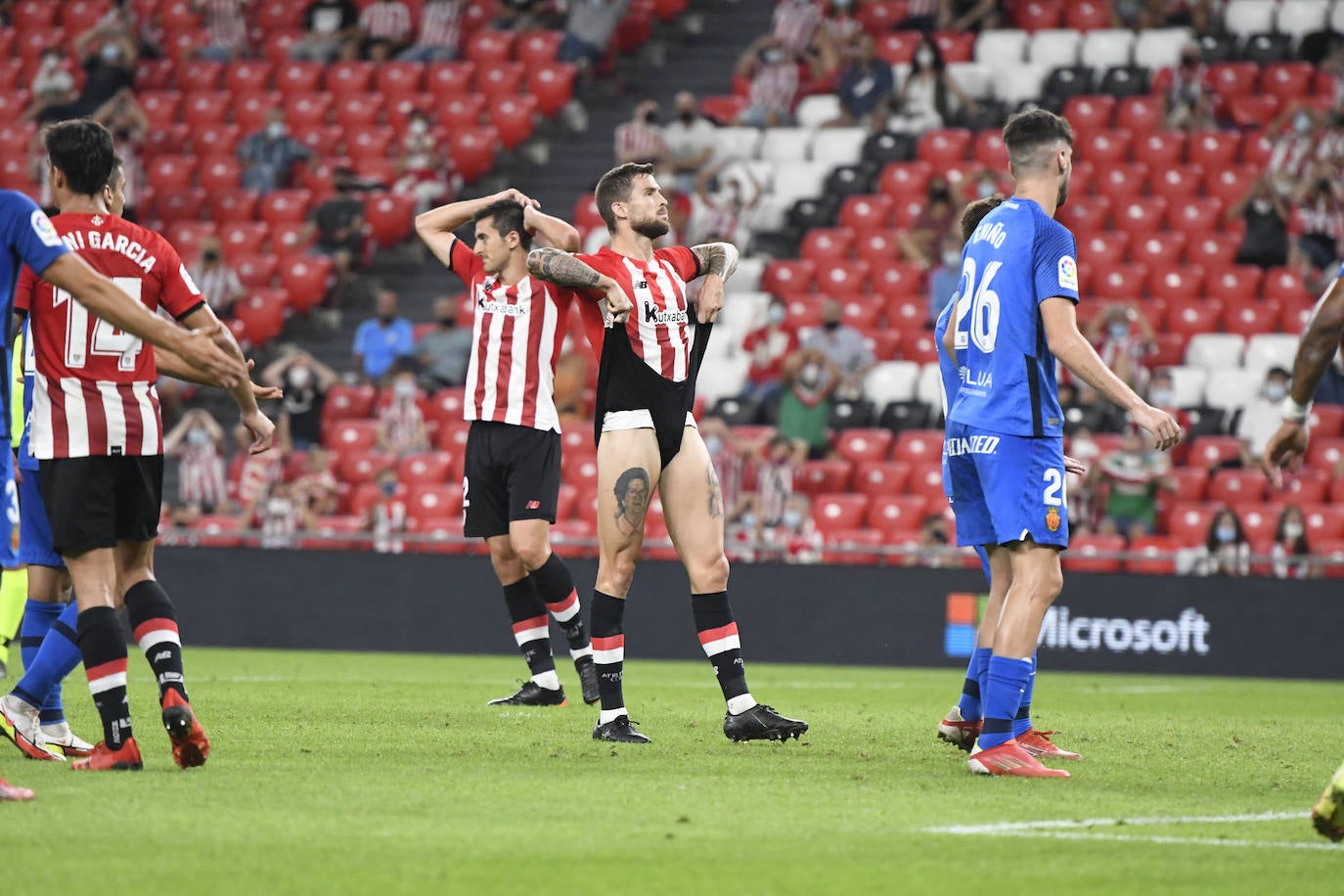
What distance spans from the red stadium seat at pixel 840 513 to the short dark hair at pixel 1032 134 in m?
10.1

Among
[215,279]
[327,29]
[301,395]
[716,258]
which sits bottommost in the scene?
[301,395]

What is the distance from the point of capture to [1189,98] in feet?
66.9

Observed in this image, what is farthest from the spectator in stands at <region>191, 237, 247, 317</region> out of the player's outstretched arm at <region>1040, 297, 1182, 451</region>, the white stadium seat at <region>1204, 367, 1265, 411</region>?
the player's outstretched arm at <region>1040, 297, 1182, 451</region>

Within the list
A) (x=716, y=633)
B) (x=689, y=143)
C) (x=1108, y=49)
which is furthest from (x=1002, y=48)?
(x=716, y=633)

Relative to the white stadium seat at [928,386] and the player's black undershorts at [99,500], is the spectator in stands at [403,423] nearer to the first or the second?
the white stadium seat at [928,386]

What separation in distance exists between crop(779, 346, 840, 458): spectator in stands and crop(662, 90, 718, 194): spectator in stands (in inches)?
150

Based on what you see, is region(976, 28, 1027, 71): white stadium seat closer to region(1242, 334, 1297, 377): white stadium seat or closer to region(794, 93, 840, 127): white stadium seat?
region(794, 93, 840, 127): white stadium seat

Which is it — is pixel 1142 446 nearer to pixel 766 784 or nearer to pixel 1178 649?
pixel 1178 649

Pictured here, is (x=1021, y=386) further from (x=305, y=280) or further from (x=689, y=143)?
(x=305, y=280)

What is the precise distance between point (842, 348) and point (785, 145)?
4061 mm

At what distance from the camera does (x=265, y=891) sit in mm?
4621

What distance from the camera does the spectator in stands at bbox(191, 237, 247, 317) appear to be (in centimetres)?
2058

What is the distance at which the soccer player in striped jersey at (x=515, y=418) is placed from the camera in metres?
10.2

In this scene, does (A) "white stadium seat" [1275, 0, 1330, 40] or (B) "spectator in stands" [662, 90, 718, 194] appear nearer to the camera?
(A) "white stadium seat" [1275, 0, 1330, 40]
